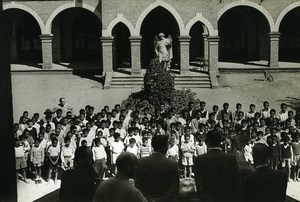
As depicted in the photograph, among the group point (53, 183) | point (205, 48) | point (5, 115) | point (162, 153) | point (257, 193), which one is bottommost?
point (53, 183)

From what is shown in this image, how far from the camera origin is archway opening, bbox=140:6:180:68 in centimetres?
2644

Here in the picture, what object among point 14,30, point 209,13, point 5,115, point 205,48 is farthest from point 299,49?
point 5,115

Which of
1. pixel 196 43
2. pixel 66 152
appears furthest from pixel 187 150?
pixel 196 43

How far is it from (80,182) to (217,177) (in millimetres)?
1590

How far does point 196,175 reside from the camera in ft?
19.1

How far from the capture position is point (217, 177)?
5.75m

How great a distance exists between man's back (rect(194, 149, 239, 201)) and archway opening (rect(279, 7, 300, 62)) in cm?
2337

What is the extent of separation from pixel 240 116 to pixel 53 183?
519 centimetres

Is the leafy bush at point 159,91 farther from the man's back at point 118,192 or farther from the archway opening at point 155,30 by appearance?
the man's back at point 118,192

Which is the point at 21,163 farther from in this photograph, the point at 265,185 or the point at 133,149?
the point at 265,185

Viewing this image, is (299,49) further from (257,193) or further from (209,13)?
(257,193)

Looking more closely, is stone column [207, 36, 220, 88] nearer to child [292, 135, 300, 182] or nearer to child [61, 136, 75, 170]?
child [292, 135, 300, 182]

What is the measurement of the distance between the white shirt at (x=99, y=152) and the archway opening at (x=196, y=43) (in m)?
17.0

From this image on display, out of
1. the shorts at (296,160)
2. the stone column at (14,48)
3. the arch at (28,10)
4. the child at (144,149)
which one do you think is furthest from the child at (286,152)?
the stone column at (14,48)
